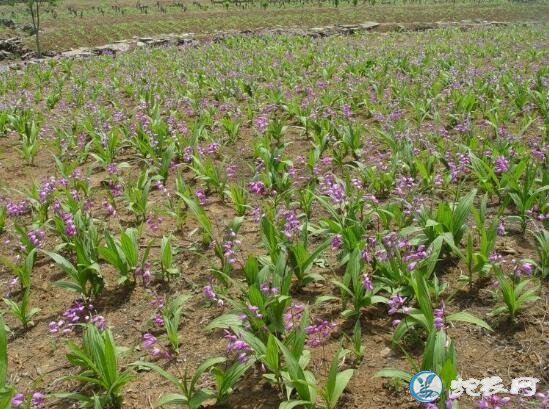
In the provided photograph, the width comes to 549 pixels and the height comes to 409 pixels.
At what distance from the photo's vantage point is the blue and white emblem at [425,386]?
223cm

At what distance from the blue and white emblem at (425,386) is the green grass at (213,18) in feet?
118

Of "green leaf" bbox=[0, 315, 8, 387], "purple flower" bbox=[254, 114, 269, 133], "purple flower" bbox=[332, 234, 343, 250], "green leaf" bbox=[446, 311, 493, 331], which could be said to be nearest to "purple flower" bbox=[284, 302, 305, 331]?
"purple flower" bbox=[332, 234, 343, 250]

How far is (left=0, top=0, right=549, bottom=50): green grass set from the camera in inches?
1421

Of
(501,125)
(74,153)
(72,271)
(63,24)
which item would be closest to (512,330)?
(72,271)

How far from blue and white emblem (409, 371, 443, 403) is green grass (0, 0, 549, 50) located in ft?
118

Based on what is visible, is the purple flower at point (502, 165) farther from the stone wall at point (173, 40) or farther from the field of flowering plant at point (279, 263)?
the stone wall at point (173, 40)

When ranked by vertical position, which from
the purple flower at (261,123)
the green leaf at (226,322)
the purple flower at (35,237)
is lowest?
the green leaf at (226,322)

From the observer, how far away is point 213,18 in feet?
139

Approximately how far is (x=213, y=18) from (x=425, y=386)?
43.9 metres

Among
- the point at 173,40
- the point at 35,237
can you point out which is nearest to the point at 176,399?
the point at 35,237

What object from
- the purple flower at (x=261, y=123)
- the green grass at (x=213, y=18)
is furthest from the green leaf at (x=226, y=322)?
the green grass at (x=213, y=18)

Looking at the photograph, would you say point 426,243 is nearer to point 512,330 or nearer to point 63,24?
point 512,330

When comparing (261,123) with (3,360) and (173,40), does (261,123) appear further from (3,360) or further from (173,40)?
(173,40)

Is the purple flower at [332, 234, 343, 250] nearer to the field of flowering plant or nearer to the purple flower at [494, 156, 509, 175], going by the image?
the field of flowering plant
